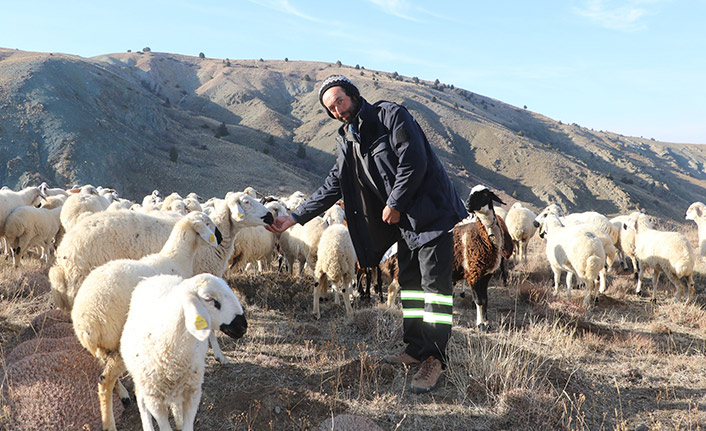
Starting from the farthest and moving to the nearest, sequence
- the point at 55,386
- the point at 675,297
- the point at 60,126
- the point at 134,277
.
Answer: the point at 60,126 < the point at 675,297 < the point at 134,277 < the point at 55,386

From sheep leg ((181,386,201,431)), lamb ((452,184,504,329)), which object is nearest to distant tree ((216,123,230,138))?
lamb ((452,184,504,329))

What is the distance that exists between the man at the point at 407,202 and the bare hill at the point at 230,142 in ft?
122

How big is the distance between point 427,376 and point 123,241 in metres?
4.24

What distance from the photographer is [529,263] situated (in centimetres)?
1277

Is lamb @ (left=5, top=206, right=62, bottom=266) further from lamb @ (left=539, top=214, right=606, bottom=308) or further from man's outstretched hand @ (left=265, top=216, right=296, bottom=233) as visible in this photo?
lamb @ (left=539, top=214, right=606, bottom=308)

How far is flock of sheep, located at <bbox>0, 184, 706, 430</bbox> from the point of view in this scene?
319 centimetres

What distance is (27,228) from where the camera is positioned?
34.3 ft

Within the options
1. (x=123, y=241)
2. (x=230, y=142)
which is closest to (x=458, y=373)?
(x=123, y=241)

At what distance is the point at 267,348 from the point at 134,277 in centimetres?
208

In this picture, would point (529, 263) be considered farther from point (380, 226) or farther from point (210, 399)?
point (210, 399)

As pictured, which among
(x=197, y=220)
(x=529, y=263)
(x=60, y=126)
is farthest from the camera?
(x=60, y=126)

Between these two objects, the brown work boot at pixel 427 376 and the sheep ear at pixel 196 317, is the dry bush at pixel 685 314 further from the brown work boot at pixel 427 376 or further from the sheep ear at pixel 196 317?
the sheep ear at pixel 196 317

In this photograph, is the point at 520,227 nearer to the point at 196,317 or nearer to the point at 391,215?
the point at 391,215

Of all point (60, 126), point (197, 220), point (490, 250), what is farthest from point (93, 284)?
point (60, 126)
